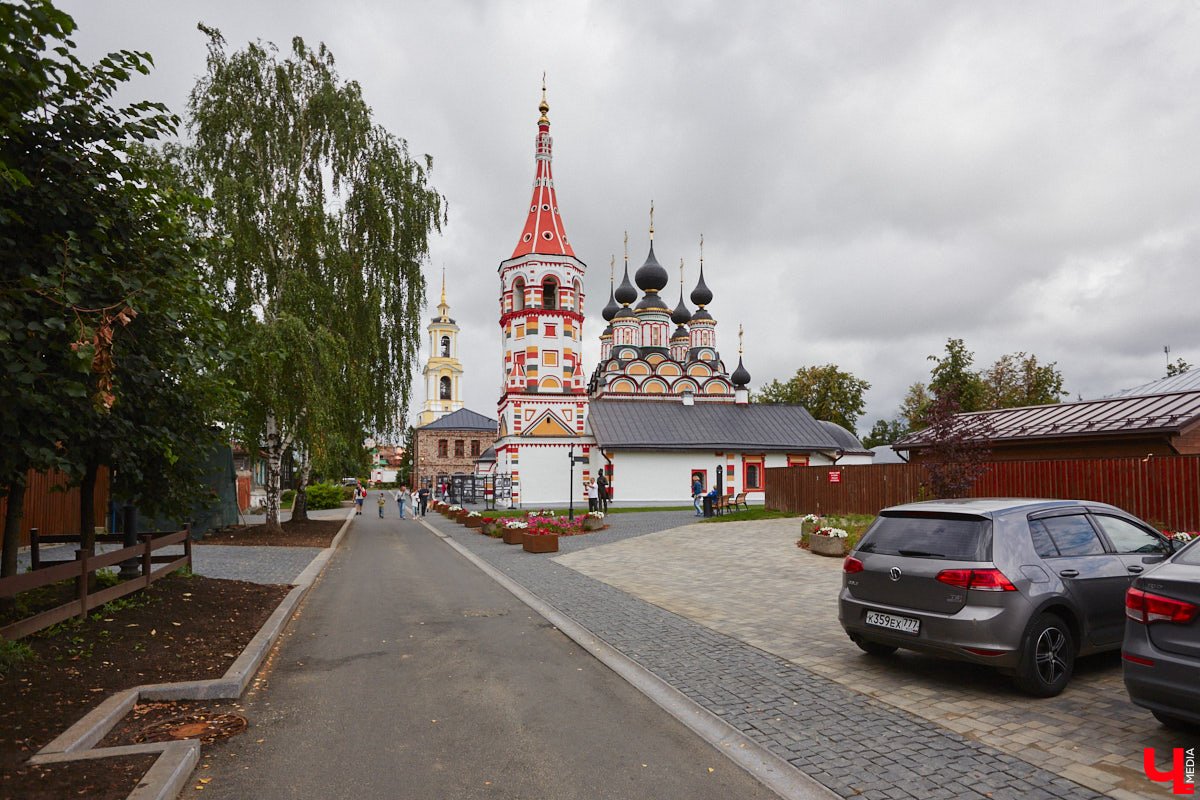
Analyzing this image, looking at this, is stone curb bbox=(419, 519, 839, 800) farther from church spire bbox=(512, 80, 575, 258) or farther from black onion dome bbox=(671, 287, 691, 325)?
black onion dome bbox=(671, 287, 691, 325)

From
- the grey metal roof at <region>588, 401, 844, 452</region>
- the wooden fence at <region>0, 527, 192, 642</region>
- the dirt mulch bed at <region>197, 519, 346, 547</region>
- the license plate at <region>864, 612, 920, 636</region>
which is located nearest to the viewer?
the wooden fence at <region>0, 527, 192, 642</region>

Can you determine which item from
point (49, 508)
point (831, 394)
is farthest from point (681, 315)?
point (49, 508)

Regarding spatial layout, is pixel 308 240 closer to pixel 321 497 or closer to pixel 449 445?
pixel 321 497

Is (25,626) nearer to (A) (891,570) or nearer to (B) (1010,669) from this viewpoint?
(A) (891,570)

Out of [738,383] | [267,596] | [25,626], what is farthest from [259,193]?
[738,383]

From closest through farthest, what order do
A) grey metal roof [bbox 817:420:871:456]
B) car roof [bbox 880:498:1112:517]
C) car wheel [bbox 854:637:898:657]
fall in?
car roof [bbox 880:498:1112:517] < car wheel [bbox 854:637:898:657] < grey metal roof [bbox 817:420:871:456]

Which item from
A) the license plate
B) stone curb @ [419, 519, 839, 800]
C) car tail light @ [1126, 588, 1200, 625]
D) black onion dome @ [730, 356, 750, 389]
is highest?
black onion dome @ [730, 356, 750, 389]

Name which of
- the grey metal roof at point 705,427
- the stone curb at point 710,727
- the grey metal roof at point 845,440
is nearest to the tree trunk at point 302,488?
the stone curb at point 710,727

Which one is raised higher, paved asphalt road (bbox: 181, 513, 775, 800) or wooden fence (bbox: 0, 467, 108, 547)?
wooden fence (bbox: 0, 467, 108, 547)

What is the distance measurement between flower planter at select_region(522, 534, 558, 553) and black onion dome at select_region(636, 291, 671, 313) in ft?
130

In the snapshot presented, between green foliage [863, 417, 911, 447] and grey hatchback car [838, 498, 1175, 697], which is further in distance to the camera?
green foliage [863, 417, 911, 447]

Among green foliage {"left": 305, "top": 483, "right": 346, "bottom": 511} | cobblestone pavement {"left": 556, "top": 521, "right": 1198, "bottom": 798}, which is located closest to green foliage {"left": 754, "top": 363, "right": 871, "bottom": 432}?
green foliage {"left": 305, "top": 483, "right": 346, "bottom": 511}

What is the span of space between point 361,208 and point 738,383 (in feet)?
126

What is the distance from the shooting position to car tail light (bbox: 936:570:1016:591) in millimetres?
5688
